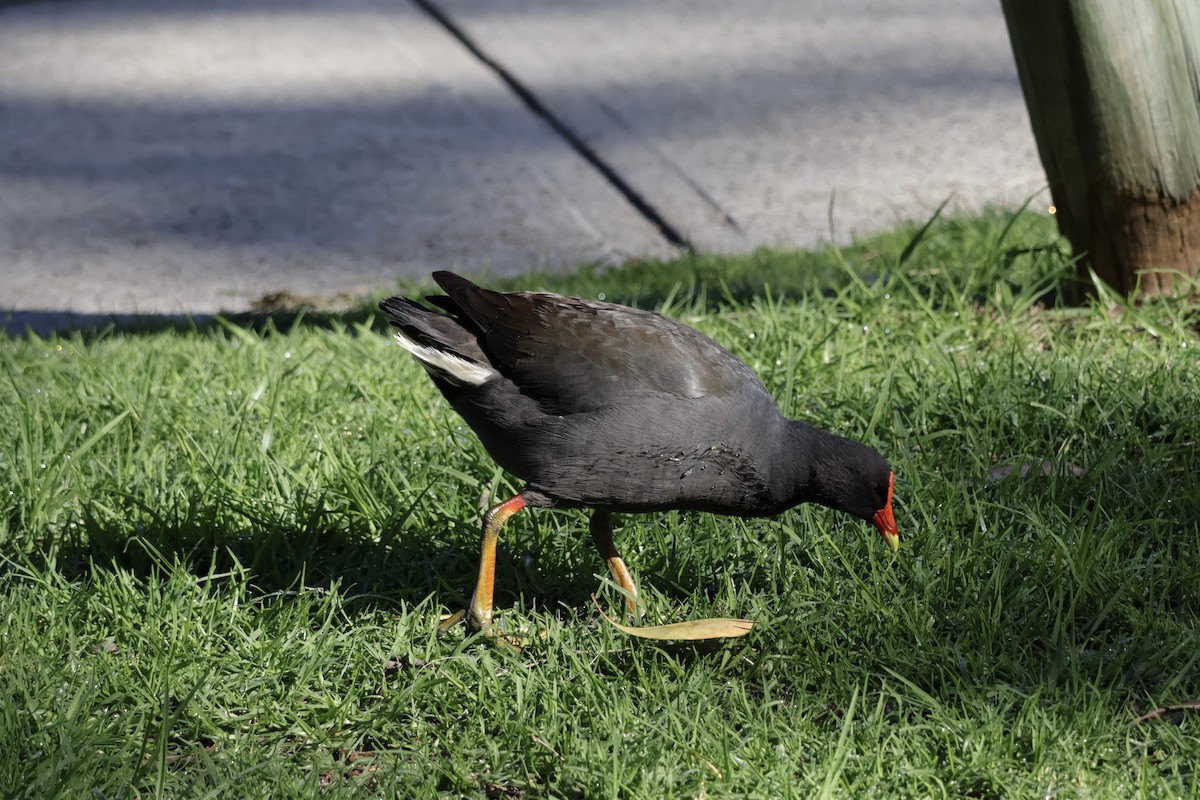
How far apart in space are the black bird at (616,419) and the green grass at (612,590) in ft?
0.61

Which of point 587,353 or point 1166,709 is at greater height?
point 587,353

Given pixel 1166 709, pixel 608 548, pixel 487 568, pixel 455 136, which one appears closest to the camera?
pixel 1166 709

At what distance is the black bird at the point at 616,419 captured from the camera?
8.02 feet

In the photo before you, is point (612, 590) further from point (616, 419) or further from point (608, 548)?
point (616, 419)

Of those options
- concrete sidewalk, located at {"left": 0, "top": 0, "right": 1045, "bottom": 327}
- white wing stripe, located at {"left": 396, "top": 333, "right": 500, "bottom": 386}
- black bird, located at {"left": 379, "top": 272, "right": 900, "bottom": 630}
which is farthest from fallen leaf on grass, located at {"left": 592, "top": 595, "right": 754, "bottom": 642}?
concrete sidewalk, located at {"left": 0, "top": 0, "right": 1045, "bottom": 327}

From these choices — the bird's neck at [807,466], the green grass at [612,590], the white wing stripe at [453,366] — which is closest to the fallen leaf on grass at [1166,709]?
the green grass at [612,590]

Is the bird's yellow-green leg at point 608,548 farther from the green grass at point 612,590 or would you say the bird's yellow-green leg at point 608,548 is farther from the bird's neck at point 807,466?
the bird's neck at point 807,466

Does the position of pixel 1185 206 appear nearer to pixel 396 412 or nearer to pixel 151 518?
pixel 396 412

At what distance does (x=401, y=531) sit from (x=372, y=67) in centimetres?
445

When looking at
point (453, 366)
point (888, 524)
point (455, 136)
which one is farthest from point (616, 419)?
point (455, 136)

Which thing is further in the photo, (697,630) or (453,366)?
(453,366)

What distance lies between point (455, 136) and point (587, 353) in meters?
3.73

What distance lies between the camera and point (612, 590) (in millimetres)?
2697

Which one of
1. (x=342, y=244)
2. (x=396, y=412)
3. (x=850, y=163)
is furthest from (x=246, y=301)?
(x=850, y=163)
